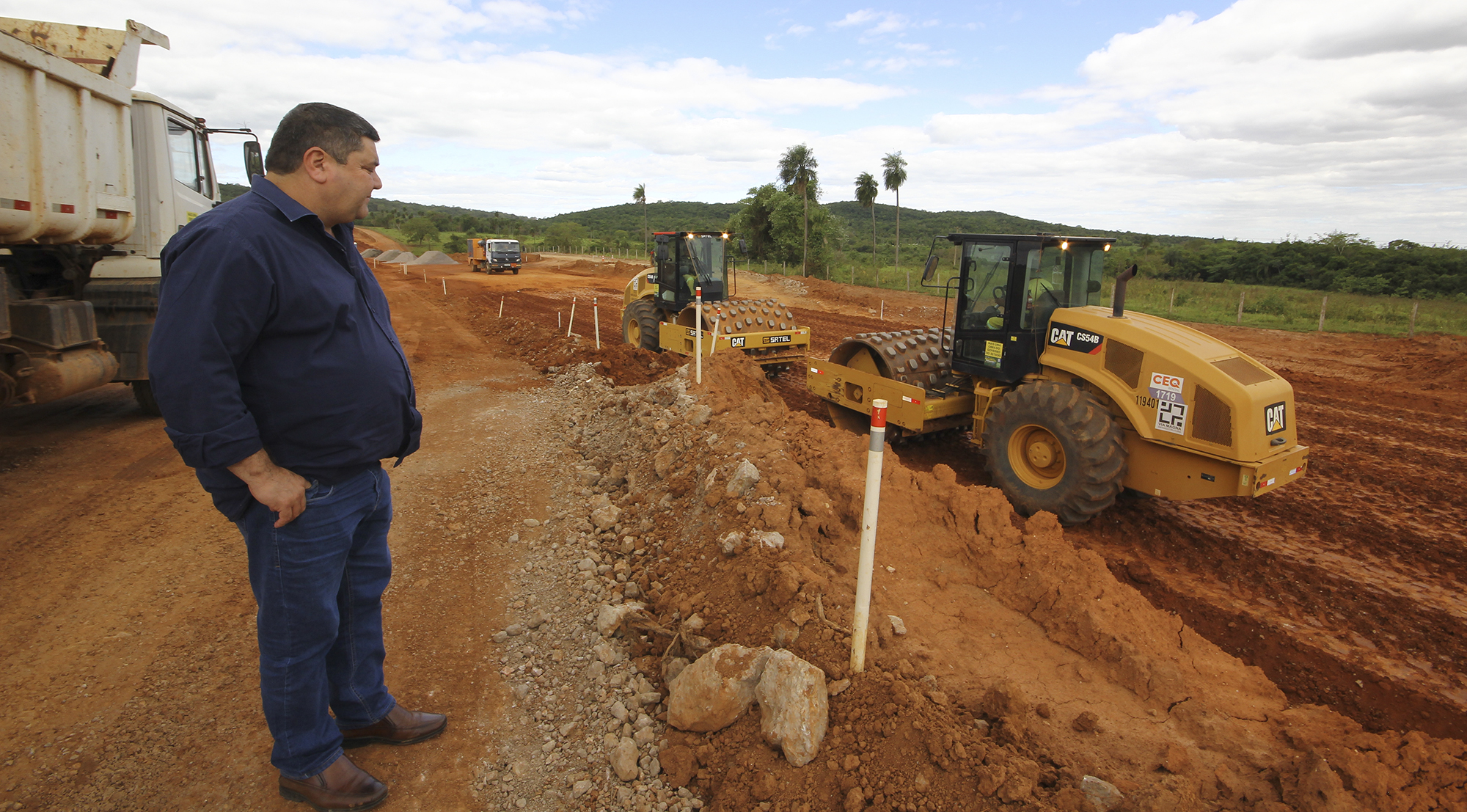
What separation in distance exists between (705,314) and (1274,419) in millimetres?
7562

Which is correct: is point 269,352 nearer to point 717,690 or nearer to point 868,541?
point 717,690

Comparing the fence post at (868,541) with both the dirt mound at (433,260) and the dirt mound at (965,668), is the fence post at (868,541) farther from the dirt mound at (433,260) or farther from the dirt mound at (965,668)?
the dirt mound at (433,260)

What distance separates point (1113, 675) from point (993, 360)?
13.1 feet

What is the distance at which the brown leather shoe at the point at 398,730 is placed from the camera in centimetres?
301

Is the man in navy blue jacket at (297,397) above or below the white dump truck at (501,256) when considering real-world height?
below

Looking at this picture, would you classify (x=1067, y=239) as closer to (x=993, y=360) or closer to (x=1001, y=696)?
(x=993, y=360)

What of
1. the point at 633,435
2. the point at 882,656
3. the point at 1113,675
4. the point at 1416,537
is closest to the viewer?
the point at 882,656

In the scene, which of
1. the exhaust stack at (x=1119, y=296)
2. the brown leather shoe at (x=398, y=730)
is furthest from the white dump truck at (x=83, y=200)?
the exhaust stack at (x=1119, y=296)

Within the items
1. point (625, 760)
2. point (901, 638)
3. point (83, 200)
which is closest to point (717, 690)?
point (625, 760)

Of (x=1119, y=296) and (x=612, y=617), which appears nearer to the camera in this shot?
(x=612, y=617)

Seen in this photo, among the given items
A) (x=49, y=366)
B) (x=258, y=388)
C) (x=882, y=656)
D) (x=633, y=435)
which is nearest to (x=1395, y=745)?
(x=882, y=656)

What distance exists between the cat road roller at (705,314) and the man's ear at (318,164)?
313 inches

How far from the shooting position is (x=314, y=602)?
8.20 ft

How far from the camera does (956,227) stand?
104438mm
